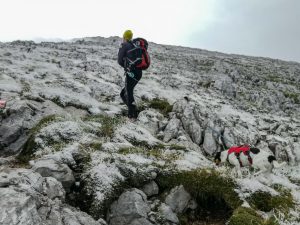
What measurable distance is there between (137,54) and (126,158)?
7.61 m

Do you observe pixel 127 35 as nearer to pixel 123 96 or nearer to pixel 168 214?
pixel 123 96

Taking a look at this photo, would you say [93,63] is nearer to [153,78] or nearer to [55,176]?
[153,78]

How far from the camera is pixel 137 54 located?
66.5 ft

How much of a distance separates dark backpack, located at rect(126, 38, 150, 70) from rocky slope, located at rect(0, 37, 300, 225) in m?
3.34

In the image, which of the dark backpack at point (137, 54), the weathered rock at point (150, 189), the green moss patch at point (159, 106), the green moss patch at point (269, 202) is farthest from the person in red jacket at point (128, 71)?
the green moss patch at point (269, 202)

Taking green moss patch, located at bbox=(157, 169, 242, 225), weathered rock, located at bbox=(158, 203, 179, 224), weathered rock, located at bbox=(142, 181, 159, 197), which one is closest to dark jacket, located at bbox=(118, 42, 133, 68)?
green moss patch, located at bbox=(157, 169, 242, 225)

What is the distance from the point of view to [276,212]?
41.7 ft

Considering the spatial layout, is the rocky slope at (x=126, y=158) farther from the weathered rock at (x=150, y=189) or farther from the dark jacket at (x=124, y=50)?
the dark jacket at (x=124, y=50)

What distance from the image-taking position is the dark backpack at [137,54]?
20141 millimetres

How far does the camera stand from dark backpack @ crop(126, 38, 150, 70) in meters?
20.1

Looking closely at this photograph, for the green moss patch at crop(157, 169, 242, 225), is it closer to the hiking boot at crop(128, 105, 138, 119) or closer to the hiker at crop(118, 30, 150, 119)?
the hiker at crop(118, 30, 150, 119)

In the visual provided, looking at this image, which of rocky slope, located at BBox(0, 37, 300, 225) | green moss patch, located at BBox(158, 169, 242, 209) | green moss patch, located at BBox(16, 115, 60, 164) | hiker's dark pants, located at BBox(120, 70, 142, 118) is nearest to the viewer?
rocky slope, located at BBox(0, 37, 300, 225)

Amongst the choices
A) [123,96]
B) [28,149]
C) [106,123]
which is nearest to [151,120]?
[123,96]

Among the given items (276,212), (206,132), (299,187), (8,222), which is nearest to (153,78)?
(206,132)
